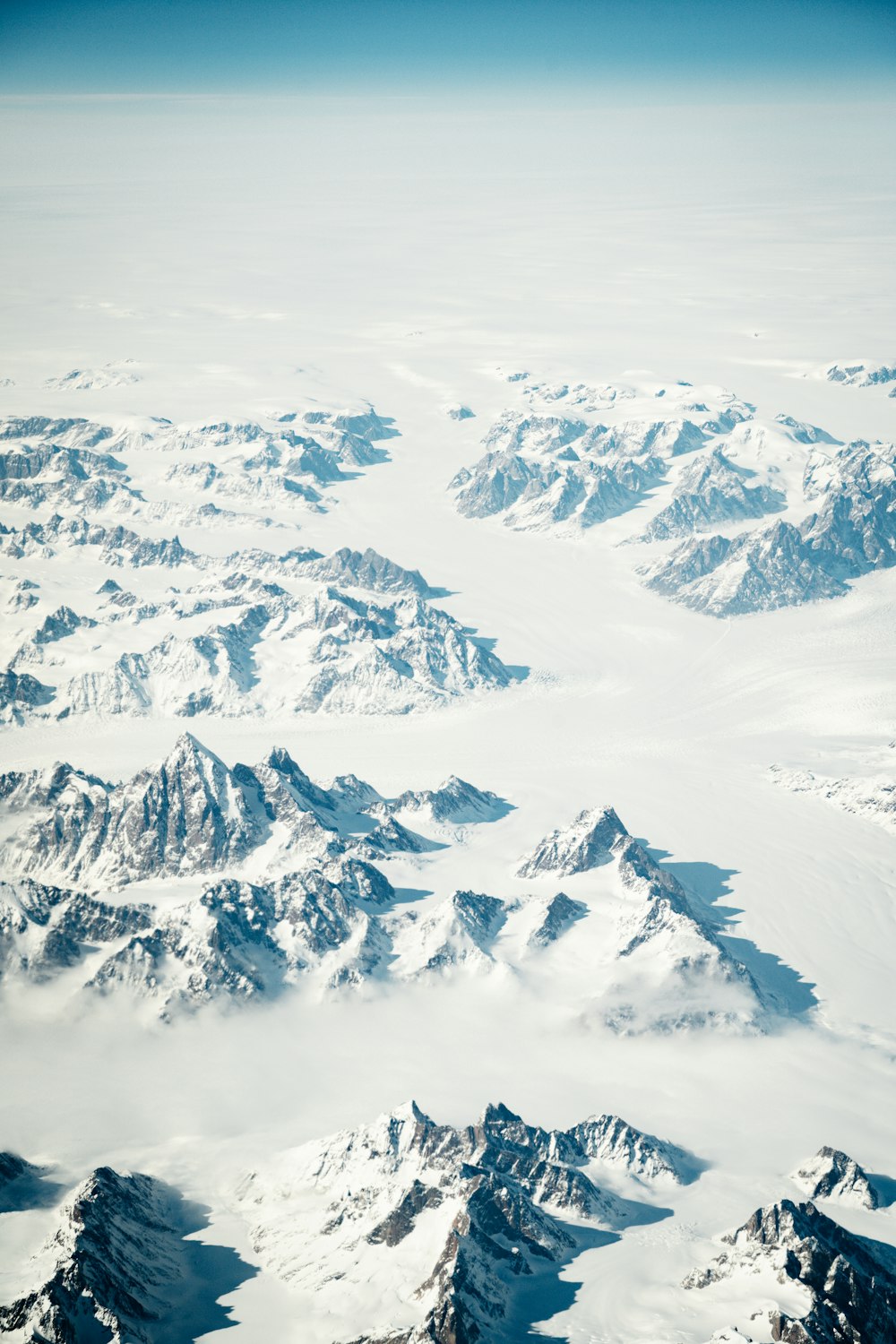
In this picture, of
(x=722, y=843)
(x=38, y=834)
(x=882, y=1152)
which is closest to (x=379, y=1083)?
(x=882, y=1152)

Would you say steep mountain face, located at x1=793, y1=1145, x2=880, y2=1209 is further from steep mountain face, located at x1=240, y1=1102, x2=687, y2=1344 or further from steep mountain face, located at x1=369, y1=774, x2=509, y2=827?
steep mountain face, located at x1=369, y1=774, x2=509, y2=827

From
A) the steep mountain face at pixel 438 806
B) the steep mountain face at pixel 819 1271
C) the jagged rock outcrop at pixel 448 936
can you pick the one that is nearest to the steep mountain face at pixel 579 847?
the jagged rock outcrop at pixel 448 936

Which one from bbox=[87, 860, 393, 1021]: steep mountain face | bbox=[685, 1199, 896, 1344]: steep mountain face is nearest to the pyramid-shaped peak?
bbox=[685, 1199, 896, 1344]: steep mountain face

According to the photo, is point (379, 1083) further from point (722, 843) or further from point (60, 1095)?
point (722, 843)

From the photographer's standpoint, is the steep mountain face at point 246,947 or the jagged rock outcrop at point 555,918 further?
the jagged rock outcrop at point 555,918

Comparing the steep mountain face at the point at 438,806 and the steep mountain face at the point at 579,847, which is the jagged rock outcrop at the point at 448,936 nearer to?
the steep mountain face at the point at 579,847
